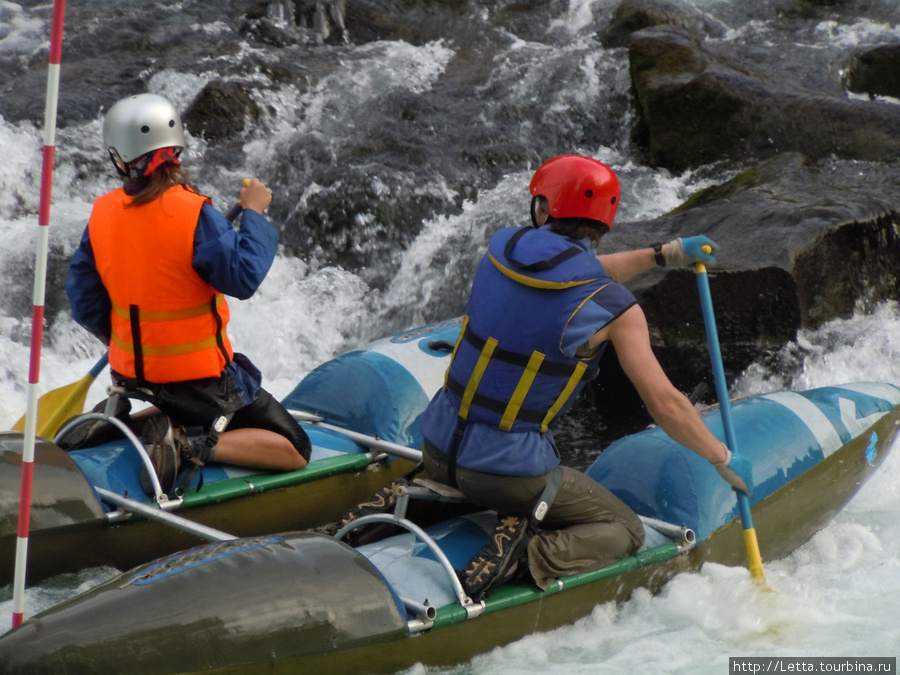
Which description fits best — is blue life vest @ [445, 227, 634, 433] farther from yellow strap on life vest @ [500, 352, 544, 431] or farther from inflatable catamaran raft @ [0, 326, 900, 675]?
inflatable catamaran raft @ [0, 326, 900, 675]

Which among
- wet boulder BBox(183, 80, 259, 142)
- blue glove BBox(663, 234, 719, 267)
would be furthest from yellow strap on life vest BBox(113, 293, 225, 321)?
wet boulder BBox(183, 80, 259, 142)

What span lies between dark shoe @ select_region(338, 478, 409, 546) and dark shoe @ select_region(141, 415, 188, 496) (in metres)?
0.66

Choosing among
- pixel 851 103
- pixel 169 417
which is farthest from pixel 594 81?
pixel 169 417

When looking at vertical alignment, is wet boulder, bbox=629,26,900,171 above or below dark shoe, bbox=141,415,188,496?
above

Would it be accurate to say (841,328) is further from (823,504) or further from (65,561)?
(65,561)

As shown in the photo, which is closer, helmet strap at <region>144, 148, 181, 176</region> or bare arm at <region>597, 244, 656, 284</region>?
helmet strap at <region>144, 148, 181, 176</region>

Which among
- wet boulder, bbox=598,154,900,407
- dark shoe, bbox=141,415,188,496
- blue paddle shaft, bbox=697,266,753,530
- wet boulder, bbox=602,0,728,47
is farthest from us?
wet boulder, bbox=602,0,728,47

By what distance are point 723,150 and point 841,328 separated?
252 centimetres

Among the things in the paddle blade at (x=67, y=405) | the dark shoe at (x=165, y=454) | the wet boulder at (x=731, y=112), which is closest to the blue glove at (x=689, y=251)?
the dark shoe at (x=165, y=454)

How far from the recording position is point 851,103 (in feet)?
24.7

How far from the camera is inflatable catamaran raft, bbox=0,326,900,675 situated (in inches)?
99.1

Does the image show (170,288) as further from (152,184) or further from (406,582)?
(406,582)

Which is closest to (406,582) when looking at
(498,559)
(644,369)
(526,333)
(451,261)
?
(498,559)

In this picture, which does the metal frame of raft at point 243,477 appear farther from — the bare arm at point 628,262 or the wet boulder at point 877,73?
the wet boulder at point 877,73
